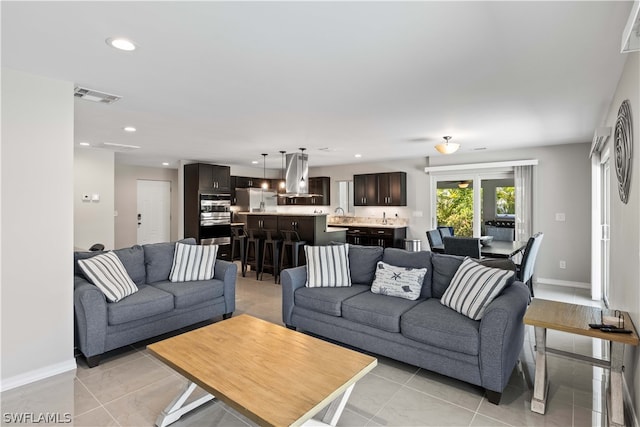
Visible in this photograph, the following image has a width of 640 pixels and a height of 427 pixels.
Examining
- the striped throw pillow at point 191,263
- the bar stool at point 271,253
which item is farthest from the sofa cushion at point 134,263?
the bar stool at point 271,253

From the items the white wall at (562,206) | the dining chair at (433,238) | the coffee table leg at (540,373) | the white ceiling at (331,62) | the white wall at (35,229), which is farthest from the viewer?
the white wall at (562,206)

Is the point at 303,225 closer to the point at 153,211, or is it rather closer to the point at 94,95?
the point at 94,95

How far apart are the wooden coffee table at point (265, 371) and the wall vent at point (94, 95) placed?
2436mm

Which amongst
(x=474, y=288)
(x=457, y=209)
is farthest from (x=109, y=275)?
(x=457, y=209)

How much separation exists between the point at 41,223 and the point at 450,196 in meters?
6.90

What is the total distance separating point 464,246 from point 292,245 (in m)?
2.87

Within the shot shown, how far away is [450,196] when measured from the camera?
7340 mm

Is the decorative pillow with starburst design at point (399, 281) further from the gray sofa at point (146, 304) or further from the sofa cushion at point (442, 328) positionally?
the gray sofa at point (146, 304)

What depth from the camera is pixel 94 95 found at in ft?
10.7

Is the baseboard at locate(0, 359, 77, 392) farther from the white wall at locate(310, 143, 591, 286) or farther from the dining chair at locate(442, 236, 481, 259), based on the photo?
the white wall at locate(310, 143, 591, 286)

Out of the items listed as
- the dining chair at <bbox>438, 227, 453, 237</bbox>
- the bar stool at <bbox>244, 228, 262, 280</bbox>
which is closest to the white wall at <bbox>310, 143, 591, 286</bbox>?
the dining chair at <bbox>438, 227, 453, 237</bbox>

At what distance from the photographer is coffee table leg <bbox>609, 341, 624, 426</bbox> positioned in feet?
6.50

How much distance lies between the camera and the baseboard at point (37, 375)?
2.56 m

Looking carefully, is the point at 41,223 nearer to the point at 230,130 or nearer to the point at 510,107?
the point at 230,130
